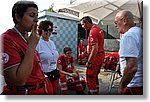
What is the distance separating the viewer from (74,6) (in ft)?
7.53

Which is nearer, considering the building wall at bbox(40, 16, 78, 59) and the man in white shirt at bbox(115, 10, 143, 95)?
the man in white shirt at bbox(115, 10, 143, 95)

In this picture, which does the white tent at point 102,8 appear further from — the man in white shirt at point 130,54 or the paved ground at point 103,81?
the paved ground at point 103,81

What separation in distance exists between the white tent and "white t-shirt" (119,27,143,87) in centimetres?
16

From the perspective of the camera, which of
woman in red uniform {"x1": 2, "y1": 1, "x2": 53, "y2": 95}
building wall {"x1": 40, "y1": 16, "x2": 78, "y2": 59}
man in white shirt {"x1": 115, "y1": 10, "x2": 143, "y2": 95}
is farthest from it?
building wall {"x1": 40, "y1": 16, "x2": 78, "y2": 59}

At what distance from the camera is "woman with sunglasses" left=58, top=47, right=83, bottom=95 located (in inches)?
90.2

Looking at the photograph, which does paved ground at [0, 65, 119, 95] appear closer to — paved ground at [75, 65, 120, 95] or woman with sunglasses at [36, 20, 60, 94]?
paved ground at [75, 65, 120, 95]

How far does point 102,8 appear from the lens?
2.28 meters

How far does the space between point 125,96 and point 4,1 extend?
1443mm

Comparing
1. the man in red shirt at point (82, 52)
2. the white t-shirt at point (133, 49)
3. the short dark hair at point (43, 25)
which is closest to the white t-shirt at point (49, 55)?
the short dark hair at point (43, 25)

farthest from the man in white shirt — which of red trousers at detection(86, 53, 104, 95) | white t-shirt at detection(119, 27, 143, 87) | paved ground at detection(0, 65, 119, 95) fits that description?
red trousers at detection(86, 53, 104, 95)

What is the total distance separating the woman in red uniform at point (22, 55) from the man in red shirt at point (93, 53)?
446mm

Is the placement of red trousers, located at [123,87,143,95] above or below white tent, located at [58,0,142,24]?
below

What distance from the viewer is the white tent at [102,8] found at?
226cm

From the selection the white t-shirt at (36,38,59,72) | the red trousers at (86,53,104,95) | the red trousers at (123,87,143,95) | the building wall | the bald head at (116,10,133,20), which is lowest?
the red trousers at (123,87,143,95)
